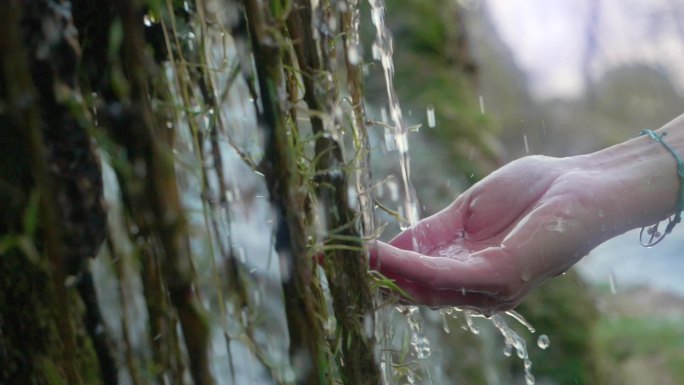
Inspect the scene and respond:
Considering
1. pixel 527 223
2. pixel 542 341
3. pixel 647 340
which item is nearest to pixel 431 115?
pixel 542 341

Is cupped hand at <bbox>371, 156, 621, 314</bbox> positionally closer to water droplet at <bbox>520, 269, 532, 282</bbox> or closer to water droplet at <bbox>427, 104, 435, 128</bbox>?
water droplet at <bbox>520, 269, 532, 282</bbox>

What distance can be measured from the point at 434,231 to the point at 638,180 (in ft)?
1.55

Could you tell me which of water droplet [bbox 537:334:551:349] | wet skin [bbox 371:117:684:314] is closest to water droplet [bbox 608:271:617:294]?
water droplet [bbox 537:334:551:349]

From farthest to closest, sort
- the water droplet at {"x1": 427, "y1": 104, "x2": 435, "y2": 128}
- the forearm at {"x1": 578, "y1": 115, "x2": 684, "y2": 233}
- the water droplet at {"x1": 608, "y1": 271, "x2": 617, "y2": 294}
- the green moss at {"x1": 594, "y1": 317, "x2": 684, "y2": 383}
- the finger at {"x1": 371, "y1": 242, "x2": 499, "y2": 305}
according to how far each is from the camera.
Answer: the water droplet at {"x1": 608, "y1": 271, "x2": 617, "y2": 294}, the green moss at {"x1": 594, "y1": 317, "x2": 684, "y2": 383}, the water droplet at {"x1": 427, "y1": 104, "x2": 435, "y2": 128}, the forearm at {"x1": 578, "y1": 115, "x2": 684, "y2": 233}, the finger at {"x1": 371, "y1": 242, "x2": 499, "y2": 305}

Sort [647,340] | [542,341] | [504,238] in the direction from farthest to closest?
1. [647,340]
2. [542,341]
3. [504,238]

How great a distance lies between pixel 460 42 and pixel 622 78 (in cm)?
848

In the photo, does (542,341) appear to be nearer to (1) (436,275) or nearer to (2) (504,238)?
(2) (504,238)

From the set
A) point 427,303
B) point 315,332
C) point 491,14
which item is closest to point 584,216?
point 427,303

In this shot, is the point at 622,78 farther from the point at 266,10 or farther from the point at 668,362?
the point at 266,10

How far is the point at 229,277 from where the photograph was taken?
2.52 feet

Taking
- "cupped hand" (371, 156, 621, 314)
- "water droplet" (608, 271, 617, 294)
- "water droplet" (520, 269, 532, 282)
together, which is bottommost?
"water droplet" (520, 269, 532, 282)

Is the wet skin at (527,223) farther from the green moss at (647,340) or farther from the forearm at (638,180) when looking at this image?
the green moss at (647,340)

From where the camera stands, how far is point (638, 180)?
5.13 ft

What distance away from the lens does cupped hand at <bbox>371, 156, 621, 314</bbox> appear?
1278 millimetres
